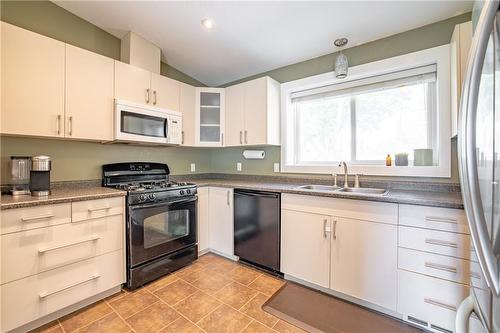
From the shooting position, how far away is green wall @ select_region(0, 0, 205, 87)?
178 cm

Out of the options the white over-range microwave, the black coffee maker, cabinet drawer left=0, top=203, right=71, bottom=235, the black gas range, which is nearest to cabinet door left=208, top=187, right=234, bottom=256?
the black gas range

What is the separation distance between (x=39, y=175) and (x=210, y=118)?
1860 mm

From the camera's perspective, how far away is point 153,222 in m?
2.07

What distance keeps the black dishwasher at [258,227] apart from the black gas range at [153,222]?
1.67 feet

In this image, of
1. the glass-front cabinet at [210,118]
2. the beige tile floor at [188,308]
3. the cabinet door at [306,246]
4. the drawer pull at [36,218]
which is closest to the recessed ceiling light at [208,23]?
the glass-front cabinet at [210,118]

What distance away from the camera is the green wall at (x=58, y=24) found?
1783mm

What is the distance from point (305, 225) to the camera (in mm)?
1968

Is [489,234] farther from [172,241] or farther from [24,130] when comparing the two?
[24,130]

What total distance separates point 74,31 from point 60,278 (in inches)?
86.5

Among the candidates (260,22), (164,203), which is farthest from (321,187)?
(260,22)

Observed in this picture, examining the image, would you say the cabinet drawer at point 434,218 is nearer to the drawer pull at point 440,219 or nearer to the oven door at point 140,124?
the drawer pull at point 440,219

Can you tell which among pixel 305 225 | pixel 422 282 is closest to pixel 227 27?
pixel 305 225

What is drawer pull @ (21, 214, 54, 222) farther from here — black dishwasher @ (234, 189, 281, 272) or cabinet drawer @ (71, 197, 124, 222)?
black dishwasher @ (234, 189, 281, 272)

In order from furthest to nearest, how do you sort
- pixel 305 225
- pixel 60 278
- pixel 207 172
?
pixel 207 172, pixel 305 225, pixel 60 278
